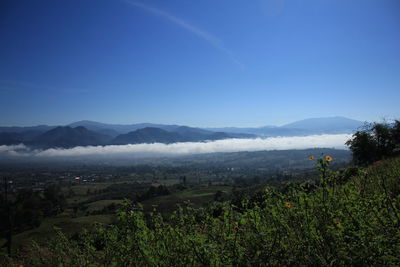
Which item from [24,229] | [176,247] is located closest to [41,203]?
[24,229]

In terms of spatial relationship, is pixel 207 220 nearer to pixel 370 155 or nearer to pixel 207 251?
pixel 207 251

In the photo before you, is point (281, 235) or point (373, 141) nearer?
point (281, 235)

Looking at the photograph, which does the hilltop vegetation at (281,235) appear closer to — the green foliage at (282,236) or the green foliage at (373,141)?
the green foliage at (282,236)

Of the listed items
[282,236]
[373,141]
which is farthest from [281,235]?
[373,141]

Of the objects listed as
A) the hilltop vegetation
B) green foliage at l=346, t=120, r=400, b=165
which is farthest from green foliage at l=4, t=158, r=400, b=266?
Result: green foliage at l=346, t=120, r=400, b=165

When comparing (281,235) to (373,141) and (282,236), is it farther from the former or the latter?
(373,141)

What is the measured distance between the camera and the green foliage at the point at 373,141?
1227 inches

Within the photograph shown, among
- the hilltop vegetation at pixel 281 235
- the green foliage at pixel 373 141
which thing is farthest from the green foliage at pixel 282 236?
the green foliage at pixel 373 141

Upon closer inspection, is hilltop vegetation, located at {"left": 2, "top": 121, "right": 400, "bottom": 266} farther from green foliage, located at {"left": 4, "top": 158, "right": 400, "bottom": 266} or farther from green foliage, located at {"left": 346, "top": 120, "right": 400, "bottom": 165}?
green foliage, located at {"left": 346, "top": 120, "right": 400, "bottom": 165}

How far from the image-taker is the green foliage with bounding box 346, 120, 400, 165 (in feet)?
102

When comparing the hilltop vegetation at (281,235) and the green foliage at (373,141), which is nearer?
the hilltop vegetation at (281,235)

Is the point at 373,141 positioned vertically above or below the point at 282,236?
above

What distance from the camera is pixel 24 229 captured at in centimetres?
6322

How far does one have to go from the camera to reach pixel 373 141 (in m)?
31.9
